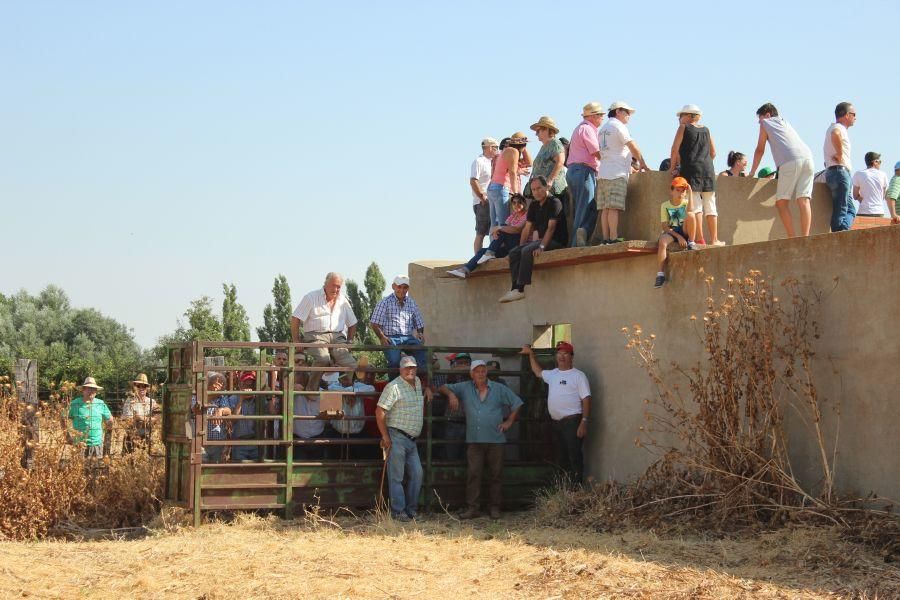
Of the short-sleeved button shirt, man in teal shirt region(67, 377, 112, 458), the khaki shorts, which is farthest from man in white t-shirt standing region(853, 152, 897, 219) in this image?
man in teal shirt region(67, 377, 112, 458)

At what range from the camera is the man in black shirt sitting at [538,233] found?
15.1 meters

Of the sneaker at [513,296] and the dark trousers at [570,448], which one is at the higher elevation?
the sneaker at [513,296]

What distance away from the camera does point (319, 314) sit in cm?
1455

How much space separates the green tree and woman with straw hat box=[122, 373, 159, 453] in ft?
88.2

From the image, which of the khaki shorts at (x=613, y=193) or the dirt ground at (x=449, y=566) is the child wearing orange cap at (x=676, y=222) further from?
the dirt ground at (x=449, y=566)

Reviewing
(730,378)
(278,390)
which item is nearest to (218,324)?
(278,390)

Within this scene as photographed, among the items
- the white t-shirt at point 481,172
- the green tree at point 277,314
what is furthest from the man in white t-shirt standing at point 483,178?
the green tree at point 277,314

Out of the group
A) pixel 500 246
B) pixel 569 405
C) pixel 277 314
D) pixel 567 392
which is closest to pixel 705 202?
pixel 567 392

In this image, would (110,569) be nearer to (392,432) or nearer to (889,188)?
(392,432)

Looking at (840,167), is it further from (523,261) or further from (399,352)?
(399,352)

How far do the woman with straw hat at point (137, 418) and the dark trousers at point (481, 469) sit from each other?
4588 millimetres

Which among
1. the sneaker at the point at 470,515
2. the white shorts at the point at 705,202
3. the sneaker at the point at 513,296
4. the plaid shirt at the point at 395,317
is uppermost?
the white shorts at the point at 705,202

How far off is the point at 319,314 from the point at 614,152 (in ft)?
13.6

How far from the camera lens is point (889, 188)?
1574 cm
